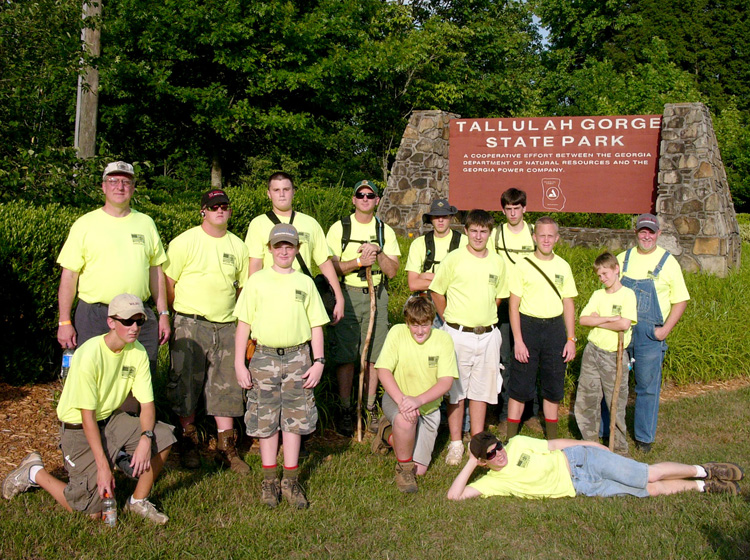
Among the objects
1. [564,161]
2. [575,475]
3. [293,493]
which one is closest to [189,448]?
[293,493]

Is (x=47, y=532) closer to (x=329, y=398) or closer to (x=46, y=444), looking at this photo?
(x=46, y=444)

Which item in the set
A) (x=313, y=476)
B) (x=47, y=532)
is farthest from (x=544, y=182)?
(x=47, y=532)

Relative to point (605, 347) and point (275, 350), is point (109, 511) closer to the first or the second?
point (275, 350)

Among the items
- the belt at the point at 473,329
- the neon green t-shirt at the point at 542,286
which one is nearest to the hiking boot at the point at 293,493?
the belt at the point at 473,329

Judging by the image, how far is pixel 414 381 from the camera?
477 cm

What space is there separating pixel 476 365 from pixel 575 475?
1.05 m

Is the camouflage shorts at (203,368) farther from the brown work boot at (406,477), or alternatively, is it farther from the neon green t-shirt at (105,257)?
the brown work boot at (406,477)

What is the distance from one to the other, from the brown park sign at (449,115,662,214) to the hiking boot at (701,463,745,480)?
7556mm

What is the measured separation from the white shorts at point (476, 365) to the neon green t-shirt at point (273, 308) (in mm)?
1348

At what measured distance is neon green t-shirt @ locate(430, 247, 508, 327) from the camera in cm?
504

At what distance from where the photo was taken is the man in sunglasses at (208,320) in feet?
15.4

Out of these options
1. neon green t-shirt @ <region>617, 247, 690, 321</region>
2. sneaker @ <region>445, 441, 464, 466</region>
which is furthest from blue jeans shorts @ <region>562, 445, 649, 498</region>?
neon green t-shirt @ <region>617, 247, 690, 321</region>

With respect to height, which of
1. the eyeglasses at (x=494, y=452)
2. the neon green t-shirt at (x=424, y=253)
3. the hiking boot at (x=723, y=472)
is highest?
the neon green t-shirt at (x=424, y=253)

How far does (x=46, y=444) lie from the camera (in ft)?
16.5
